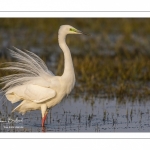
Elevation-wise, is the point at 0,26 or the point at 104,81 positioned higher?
the point at 0,26

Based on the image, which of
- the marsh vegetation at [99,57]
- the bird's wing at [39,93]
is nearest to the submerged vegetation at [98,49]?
the marsh vegetation at [99,57]

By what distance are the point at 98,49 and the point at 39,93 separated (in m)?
7.28

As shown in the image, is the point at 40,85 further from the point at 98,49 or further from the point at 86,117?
the point at 98,49

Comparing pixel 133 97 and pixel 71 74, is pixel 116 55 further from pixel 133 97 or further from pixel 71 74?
pixel 71 74

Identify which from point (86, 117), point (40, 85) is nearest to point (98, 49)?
point (86, 117)

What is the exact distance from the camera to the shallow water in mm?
9219

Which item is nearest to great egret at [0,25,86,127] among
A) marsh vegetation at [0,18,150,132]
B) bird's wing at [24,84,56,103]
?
bird's wing at [24,84,56,103]

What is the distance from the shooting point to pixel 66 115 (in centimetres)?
1005

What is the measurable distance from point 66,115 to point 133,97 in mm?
1855

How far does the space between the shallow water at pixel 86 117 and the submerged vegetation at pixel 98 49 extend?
2.31 ft

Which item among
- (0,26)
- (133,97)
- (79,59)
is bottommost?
(133,97)

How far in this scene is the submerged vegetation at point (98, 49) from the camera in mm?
12341
